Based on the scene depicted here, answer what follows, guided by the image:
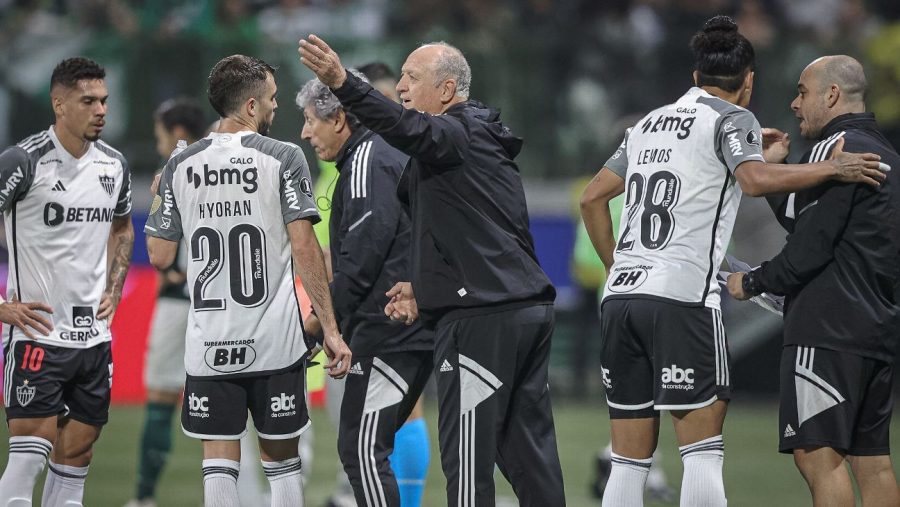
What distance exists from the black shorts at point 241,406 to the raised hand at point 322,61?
1.45 m

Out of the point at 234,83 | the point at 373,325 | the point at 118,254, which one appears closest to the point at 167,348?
the point at 118,254

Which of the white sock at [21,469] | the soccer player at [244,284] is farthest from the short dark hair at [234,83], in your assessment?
the white sock at [21,469]

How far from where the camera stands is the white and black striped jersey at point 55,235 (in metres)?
6.20

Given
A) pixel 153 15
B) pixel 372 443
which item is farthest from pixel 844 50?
pixel 372 443

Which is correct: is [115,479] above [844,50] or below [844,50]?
below

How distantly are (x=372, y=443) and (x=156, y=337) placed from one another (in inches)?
124

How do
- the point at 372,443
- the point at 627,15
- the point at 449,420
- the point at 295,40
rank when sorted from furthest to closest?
the point at 627,15, the point at 295,40, the point at 372,443, the point at 449,420

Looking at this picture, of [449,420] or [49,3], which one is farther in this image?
[49,3]

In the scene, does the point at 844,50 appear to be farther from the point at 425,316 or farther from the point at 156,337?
the point at 425,316

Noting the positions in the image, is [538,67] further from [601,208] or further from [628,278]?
[628,278]

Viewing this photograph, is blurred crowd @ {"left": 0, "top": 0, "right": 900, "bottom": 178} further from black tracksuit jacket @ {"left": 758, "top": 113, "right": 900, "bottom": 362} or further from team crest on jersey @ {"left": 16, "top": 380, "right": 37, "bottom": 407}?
black tracksuit jacket @ {"left": 758, "top": 113, "right": 900, "bottom": 362}

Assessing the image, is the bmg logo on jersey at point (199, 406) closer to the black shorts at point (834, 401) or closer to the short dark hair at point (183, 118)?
the black shorts at point (834, 401)

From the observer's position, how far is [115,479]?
922 cm

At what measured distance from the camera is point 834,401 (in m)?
5.45
